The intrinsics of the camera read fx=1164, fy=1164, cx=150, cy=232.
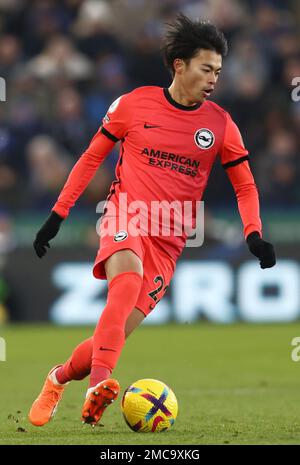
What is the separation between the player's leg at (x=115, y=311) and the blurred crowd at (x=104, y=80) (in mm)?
7806

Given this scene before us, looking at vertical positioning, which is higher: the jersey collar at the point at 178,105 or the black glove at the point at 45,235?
the jersey collar at the point at 178,105

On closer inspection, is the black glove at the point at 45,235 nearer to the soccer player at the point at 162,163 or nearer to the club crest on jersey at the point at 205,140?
the soccer player at the point at 162,163

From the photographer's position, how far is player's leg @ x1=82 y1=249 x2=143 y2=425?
5.64 metres

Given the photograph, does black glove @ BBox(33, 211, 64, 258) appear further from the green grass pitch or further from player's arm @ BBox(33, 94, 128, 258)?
the green grass pitch

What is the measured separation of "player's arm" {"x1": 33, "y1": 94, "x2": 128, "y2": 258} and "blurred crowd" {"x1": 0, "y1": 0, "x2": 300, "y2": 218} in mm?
7425

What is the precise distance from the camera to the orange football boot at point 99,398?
5316mm

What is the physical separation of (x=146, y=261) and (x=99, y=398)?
99 cm

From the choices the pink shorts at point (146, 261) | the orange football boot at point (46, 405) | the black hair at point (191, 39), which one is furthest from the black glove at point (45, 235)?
the black hair at point (191, 39)

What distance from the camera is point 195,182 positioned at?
6.21 metres

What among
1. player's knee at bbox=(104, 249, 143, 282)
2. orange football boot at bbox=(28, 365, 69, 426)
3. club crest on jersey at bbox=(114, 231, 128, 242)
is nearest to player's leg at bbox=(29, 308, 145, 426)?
orange football boot at bbox=(28, 365, 69, 426)

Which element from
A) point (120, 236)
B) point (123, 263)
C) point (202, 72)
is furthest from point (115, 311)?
point (202, 72)

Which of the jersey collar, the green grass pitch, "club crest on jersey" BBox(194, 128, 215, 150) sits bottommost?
the green grass pitch
